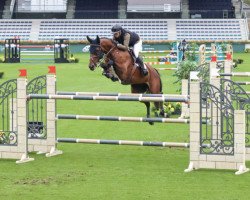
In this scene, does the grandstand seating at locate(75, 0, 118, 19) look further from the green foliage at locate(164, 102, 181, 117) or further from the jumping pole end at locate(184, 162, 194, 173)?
the jumping pole end at locate(184, 162, 194, 173)

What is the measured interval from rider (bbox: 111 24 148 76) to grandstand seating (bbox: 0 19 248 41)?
40284mm

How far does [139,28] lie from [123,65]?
42.6 m

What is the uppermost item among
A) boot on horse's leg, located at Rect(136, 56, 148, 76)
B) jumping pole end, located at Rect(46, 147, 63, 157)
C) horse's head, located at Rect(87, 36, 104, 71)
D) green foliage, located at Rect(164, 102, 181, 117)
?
horse's head, located at Rect(87, 36, 104, 71)

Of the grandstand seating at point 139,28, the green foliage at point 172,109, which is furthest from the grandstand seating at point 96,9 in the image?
the green foliage at point 172,109

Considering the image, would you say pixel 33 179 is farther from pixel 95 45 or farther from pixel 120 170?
pixel 95 45

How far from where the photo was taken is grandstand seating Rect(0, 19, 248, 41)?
54625mm

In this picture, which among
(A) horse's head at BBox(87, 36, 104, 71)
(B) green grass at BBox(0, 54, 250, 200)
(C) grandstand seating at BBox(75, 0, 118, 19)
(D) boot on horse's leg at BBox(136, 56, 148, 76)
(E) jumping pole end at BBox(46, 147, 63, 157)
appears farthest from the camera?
(C) grandstand seating at BBox(75, 0, 118, 19)

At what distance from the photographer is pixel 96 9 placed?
195ft

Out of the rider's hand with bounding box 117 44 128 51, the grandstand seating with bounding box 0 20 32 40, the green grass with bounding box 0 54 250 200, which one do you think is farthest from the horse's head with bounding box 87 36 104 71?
the grandstand seating with bounding box 0 20 32 40

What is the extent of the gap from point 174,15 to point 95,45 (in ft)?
151

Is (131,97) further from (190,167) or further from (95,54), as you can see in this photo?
(95,54)

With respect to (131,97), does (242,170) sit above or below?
below

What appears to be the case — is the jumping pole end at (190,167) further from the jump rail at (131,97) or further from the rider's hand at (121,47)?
the rider's hand at (121,47)

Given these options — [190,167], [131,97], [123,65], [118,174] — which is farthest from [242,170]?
[123,65]
